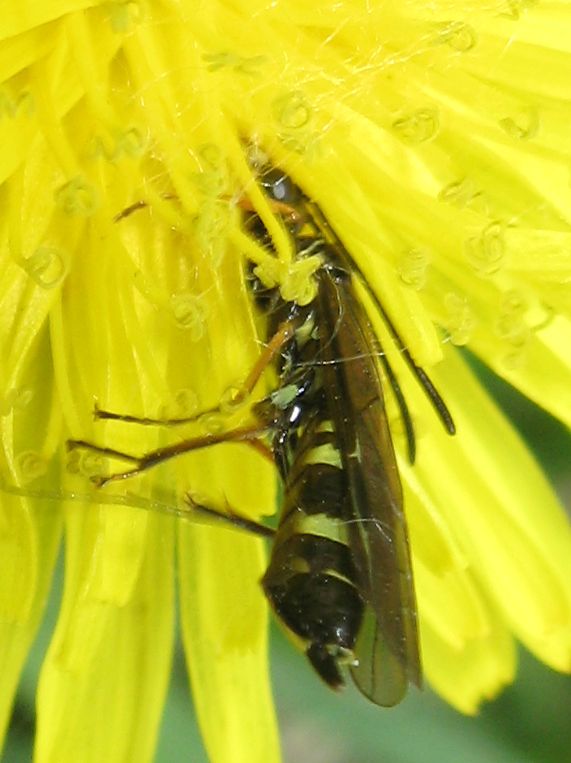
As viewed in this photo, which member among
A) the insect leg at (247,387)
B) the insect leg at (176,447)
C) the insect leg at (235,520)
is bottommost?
the insect leg at (235,520)

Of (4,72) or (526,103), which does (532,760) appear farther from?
(4,72)

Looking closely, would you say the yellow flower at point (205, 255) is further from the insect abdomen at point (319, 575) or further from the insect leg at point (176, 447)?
the insect abdomen at point (319, 575)

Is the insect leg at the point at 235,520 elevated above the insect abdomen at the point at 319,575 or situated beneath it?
situated beneath

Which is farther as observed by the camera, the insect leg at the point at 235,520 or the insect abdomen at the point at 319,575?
the insect leg at the point at 235,520

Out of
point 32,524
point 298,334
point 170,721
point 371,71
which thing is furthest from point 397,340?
point 170,721

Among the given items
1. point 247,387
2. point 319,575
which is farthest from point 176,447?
point 319,575

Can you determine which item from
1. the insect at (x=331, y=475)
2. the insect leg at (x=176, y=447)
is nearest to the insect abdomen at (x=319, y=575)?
the insect at (x=331, y=475)

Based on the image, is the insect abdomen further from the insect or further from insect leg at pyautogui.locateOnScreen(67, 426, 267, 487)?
insect leg at pyautogui.locateOnScreen(67, 426, 267, 487)
